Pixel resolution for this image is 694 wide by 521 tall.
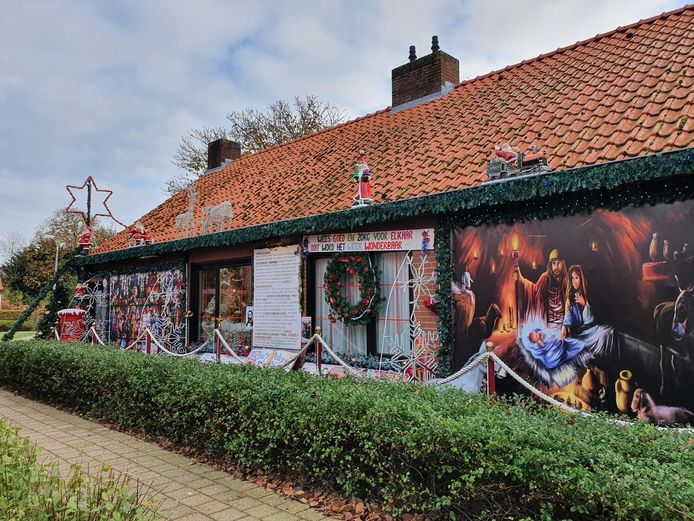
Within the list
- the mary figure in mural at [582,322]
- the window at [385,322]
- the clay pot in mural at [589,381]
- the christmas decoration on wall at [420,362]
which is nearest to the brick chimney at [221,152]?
the window at [385,322]

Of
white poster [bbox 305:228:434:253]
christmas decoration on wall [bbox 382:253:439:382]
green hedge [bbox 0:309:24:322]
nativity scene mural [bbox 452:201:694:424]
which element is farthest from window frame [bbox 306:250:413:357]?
green hedge [bbox 0:309:24:322]

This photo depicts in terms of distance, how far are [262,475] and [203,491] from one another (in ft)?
1.90

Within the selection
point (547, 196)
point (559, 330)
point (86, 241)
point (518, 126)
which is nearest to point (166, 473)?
point (559, 330)

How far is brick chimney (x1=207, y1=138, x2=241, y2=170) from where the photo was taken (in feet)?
60.6

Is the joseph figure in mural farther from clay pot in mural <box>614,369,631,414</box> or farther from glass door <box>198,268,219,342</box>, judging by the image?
glass door <box>198,268,219,342</box>

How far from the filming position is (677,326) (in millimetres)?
5531

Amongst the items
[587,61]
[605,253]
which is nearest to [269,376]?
[605,253]

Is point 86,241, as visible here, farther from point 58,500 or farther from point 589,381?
point 58,500

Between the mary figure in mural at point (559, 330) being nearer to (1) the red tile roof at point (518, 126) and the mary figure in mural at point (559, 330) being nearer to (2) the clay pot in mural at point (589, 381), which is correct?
(2) the clay pot in mural at point (589, 381)

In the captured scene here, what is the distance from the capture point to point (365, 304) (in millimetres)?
8633

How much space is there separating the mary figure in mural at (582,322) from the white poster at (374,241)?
2221 millimetres

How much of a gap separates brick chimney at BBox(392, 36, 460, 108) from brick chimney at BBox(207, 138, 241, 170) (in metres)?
7.67

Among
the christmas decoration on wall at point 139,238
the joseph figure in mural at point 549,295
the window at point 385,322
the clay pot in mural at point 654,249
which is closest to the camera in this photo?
the clay pot in mural at point 654,249

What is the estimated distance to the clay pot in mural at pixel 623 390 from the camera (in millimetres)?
5754
